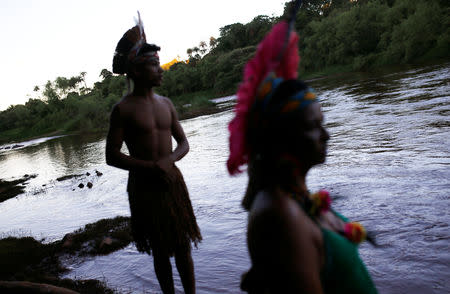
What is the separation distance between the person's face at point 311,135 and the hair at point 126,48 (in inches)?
80.1

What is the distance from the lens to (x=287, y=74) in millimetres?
1295

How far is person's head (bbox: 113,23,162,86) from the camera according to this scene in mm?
2943

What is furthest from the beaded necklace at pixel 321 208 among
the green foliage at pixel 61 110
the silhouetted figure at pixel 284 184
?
the green foliage at pixel 61 110

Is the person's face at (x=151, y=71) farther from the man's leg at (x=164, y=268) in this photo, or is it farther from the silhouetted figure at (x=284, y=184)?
the silhouetted figure at (x=284, y=184)

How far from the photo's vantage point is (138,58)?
2936 mm

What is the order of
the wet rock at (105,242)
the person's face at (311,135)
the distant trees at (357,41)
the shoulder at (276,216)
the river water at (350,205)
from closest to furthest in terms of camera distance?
the shoulder at (276,216) → the person's face at (311,135) → the river water at (350,205) → the wet rock at (105,242) → the distant trees at (357,41)

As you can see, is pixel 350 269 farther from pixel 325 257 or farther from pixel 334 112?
pixel 334 112

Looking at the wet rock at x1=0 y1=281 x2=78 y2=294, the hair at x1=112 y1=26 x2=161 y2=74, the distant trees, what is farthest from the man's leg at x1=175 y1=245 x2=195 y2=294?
the distant trees

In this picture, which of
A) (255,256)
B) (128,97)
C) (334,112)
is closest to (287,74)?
(255,256)

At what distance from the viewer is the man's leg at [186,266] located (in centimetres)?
309

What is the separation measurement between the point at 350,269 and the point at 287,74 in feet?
2.21

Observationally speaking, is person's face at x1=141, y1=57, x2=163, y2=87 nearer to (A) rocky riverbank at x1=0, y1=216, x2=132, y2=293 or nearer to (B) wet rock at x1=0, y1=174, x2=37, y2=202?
(A) rocky riverbank at x1=0, y1=216, x2=132, y2=293

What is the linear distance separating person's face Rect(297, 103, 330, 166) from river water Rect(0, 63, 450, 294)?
0.40 meters

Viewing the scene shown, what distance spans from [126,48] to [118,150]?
0.81 meters
